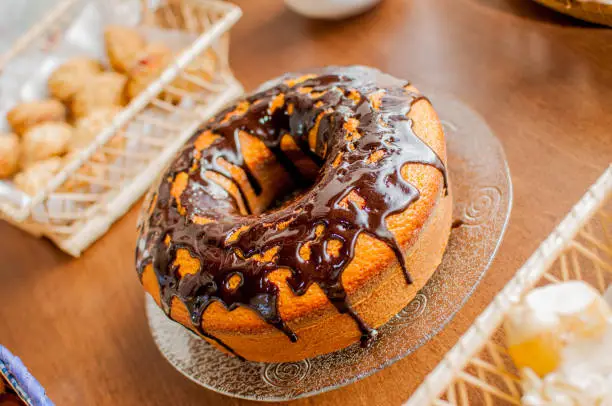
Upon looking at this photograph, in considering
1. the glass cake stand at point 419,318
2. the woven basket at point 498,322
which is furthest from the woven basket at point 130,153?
the woven basket at point 498,322

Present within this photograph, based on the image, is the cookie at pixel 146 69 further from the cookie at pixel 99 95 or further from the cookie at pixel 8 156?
the cookie at pixel 8 156

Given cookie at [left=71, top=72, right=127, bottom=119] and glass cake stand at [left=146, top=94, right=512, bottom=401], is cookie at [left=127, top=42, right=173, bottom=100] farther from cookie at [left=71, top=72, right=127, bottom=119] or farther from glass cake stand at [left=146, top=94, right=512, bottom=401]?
glass cake stand at [left=146, top=94, right=512, bottom=401]

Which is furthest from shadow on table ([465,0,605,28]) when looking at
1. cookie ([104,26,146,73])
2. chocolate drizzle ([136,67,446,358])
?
cookie ([104,26,146,73])

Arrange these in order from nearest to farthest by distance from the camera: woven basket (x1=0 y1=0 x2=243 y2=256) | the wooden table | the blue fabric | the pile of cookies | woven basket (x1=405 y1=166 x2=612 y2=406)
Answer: woven basket (x1=405 y1=166 x2=612 y2=406) < the blue fabric < the wooden table < woven basket (x1=0 y1=0 x2=243 y2=256) < the pile of cookies

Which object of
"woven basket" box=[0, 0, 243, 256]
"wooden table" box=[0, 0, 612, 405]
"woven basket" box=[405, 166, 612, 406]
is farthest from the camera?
"woven basket" box=[0, 0, 243, 256]

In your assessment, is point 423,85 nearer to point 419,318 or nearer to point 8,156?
point 419,318

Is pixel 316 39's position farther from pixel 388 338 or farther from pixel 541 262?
pixel 541 262
